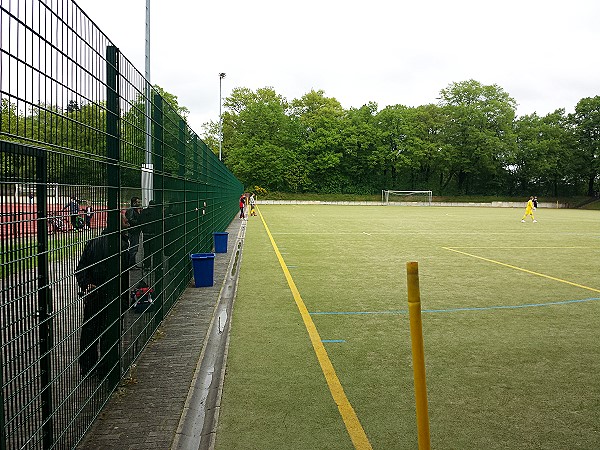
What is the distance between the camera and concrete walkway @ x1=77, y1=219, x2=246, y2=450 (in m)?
3.84

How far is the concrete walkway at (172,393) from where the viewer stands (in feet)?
12.6

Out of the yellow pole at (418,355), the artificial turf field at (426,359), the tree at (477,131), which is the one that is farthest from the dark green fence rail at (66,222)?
the tree at (477,131)

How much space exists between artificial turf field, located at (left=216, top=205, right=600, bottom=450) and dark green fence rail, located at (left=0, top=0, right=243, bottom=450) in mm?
1147

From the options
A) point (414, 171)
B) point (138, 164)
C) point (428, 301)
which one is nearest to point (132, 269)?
point (138, 164)

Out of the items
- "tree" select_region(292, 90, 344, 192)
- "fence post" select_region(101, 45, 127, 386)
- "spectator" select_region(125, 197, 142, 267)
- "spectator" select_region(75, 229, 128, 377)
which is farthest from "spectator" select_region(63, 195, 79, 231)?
"tree" select_region(292, 90, 344, 192)

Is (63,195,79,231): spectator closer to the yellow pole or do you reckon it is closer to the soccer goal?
the yellow pole

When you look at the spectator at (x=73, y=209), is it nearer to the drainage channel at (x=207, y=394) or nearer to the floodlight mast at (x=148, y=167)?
the drainage channel at (x=207, y=394)

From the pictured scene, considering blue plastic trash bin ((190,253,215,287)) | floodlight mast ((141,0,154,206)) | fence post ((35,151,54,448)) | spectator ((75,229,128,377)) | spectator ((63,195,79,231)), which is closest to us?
fence post ((35,151,54,448))

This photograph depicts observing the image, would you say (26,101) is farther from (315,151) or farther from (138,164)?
(315,151)

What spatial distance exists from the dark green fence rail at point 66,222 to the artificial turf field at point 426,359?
1.15m

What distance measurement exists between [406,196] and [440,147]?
400 inches

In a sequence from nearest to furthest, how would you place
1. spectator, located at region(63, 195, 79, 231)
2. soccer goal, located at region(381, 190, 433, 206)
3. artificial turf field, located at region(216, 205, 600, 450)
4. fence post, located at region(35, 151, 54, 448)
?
fence post, located at region(35, 151, 54, 448) → spectator, located at region(63, 195, 79, 231) → artificial turf field, located at region(216, 205, 600, 450) → soccer goal, located at region(381, 190, 433, 206)

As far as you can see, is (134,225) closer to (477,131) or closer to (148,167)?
(148,167)

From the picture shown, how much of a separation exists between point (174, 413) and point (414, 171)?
80255 mm
